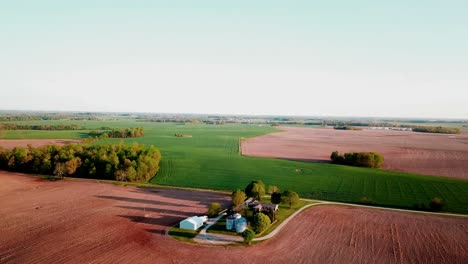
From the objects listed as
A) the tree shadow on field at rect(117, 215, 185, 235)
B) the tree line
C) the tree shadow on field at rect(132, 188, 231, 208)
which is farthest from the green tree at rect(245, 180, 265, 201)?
the tree shadow on field at rect(117, 215, 185, 235)

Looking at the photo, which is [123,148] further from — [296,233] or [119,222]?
[296,233]

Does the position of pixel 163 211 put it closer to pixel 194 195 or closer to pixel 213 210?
pixel 213 210

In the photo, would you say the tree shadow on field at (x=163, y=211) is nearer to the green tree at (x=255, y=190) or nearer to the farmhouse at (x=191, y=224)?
the farmhouse at (x=191, y=224)

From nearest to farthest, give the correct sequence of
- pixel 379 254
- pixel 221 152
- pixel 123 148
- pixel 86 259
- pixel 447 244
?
pixel 86 259 → pixel 379 254 → pixel 447 244 → pixel 123 148 → pixel 221 152

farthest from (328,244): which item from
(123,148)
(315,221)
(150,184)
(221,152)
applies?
(221,152)

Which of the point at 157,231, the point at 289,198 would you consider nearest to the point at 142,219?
the point at 157,231
